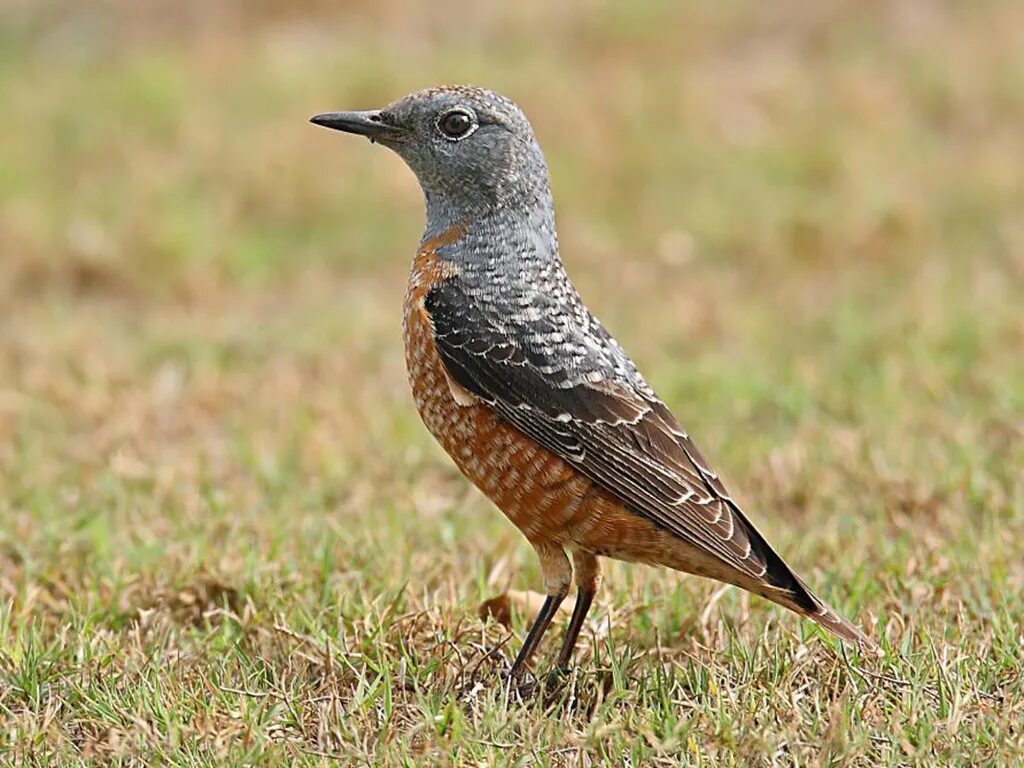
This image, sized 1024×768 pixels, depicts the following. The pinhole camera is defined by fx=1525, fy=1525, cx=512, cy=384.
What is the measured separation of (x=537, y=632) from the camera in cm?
429

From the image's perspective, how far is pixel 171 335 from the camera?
8.12 m

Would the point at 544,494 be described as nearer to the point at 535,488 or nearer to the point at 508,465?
the point at 535,488

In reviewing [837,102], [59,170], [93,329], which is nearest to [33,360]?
[93,329]

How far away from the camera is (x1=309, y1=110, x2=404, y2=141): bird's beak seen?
4.76 meters

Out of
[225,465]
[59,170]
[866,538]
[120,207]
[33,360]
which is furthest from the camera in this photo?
[59,170]

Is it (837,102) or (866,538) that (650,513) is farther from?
(837,102)

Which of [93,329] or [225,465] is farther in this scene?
[93,329]

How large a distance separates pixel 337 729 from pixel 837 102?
845 centimetres

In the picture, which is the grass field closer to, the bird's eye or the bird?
the bird

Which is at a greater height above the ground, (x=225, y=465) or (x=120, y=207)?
(x=120, y=207)

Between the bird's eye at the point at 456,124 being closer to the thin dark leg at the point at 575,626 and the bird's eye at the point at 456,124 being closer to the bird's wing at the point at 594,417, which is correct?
the bird's wing at the point at 594,417

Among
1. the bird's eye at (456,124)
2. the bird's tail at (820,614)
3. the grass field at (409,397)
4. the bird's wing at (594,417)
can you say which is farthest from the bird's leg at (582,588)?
the bird's eye at (456,124)

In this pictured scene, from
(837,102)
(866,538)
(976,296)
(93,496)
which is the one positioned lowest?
(93,496)

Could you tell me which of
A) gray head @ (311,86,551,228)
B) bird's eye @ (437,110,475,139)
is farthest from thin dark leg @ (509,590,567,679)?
bird's eye @ (437,110,475,139)
